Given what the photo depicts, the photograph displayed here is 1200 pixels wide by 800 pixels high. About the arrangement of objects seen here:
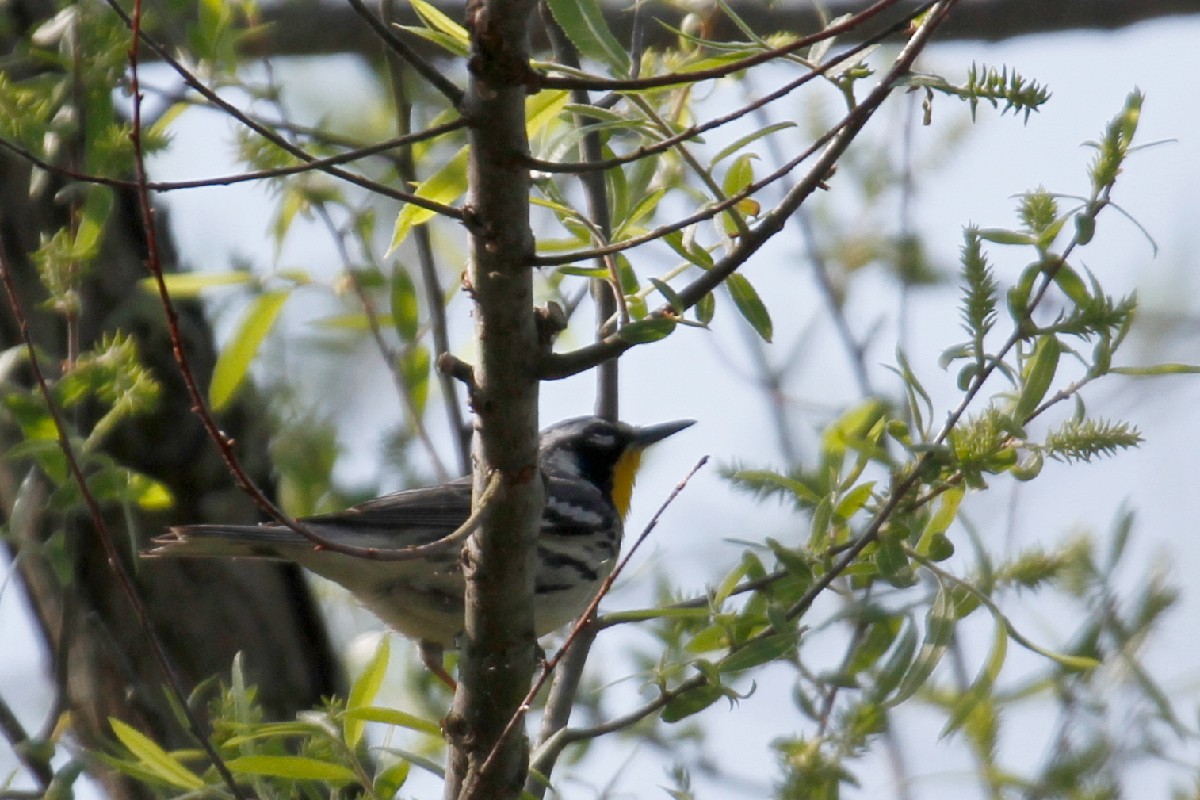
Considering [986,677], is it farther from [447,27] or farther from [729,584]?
[447,27]

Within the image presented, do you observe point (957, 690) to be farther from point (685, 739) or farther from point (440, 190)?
point (440, 190)

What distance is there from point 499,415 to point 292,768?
0.94 meters

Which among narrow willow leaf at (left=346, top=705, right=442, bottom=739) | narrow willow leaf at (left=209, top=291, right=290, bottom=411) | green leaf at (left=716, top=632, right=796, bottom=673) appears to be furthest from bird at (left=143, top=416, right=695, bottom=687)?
green leaf at (left=716, top=632, right=796, bottom=673)

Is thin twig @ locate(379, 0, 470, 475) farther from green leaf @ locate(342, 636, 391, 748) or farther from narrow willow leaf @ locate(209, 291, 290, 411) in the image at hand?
green leaf @ locate(342, 636, 391, 748)

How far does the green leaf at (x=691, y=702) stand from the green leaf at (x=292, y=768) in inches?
26.9

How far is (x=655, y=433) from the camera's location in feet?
19.1

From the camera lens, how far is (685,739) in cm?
452

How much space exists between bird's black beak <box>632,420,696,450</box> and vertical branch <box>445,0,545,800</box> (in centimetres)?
269

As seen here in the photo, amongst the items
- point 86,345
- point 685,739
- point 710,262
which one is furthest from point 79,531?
point 710,262

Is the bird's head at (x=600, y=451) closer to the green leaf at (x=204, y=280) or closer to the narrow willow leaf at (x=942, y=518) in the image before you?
the green leaf at (x=204, y=280)

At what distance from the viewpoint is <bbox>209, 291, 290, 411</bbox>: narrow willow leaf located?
4.18 metres

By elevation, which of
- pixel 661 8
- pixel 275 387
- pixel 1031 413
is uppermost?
pixel 661 8

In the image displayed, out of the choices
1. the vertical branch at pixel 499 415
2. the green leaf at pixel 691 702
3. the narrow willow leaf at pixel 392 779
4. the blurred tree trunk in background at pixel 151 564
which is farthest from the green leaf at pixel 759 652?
the blurred tree trunk in background at pixel 151 564

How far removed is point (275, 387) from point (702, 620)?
265cm
